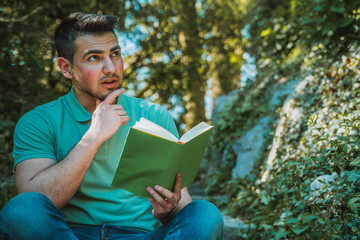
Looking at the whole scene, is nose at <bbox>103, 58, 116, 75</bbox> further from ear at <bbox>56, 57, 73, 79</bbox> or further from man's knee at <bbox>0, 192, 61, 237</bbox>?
man's knee at <bbox>0, 192, 61, 237</bbox>

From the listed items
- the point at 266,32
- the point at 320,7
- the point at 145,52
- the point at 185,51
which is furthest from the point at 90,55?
the point at 185,51

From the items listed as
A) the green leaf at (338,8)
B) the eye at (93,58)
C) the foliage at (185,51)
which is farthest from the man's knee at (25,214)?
the foliage at (185,51)

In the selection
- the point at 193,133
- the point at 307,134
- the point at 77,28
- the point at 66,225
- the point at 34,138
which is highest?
the point at 77,28

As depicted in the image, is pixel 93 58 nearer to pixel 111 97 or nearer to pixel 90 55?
pixel 90 55

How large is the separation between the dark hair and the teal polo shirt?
0.39 m

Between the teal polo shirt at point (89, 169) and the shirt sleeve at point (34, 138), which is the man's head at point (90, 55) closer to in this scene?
the teal polo shirt at point (89, 169)

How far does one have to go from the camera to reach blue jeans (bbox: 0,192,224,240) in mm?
1411

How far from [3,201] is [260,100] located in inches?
129

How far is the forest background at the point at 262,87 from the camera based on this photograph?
2.23 m

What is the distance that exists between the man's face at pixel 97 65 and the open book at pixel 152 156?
0.56 m

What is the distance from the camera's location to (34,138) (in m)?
1.80

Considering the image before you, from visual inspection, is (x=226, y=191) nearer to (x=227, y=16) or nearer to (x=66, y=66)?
(x=66, y=66)

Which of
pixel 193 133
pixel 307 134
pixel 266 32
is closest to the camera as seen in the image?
pixel 193 133

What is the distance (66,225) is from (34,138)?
52 cm
